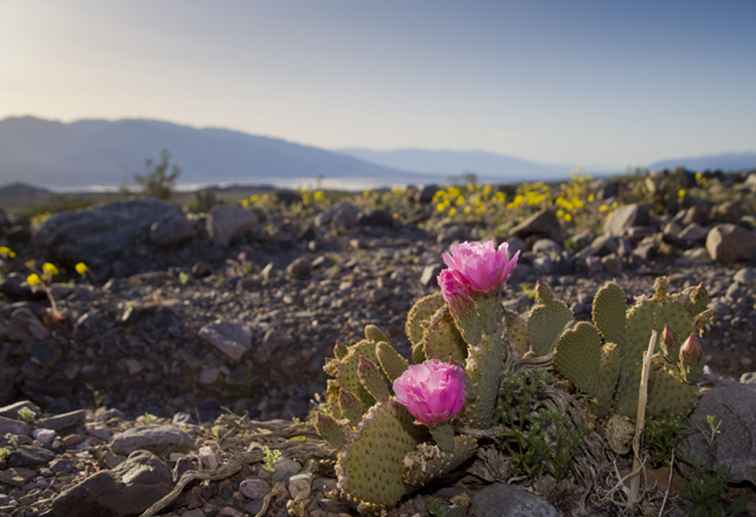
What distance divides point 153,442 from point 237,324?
2834 millimetres

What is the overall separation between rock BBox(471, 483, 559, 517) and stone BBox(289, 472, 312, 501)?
28.8 inches

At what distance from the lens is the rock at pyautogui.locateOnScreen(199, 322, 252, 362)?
5.91 meters

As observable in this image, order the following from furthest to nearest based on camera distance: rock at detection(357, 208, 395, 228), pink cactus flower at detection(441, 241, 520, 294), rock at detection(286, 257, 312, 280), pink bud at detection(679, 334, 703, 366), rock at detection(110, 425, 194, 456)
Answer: rock at detection(357, 208, 395, 228)
rock at detection(286, 257, 312, 280)
rock at detection(110, 425, 194, 456)
pink bud at detection(679, 334, 703, 366)
pink cactus flower at detection(441, 241, 520, 294)

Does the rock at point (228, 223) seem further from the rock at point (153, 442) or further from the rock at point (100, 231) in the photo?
the rock at point (153, 442)

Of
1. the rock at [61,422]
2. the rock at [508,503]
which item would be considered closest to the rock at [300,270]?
the rock at [61,422]

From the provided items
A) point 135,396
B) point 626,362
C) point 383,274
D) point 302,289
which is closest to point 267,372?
point 135,396

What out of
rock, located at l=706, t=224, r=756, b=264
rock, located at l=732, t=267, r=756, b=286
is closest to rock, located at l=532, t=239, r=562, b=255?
rock, located at l=706, t=224, r=756, b=264

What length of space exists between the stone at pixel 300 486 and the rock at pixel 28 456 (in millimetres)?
1319

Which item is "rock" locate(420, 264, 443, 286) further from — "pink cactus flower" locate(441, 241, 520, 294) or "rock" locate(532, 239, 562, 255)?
"pink cactus flower" locate(441, 241, 520, 294)

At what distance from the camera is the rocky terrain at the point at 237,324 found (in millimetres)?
2924

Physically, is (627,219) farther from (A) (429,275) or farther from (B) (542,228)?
(A) (429,275)

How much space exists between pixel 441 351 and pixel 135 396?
3729 millimetres

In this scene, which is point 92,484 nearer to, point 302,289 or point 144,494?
point 144,494

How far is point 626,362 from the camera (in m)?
2.97
